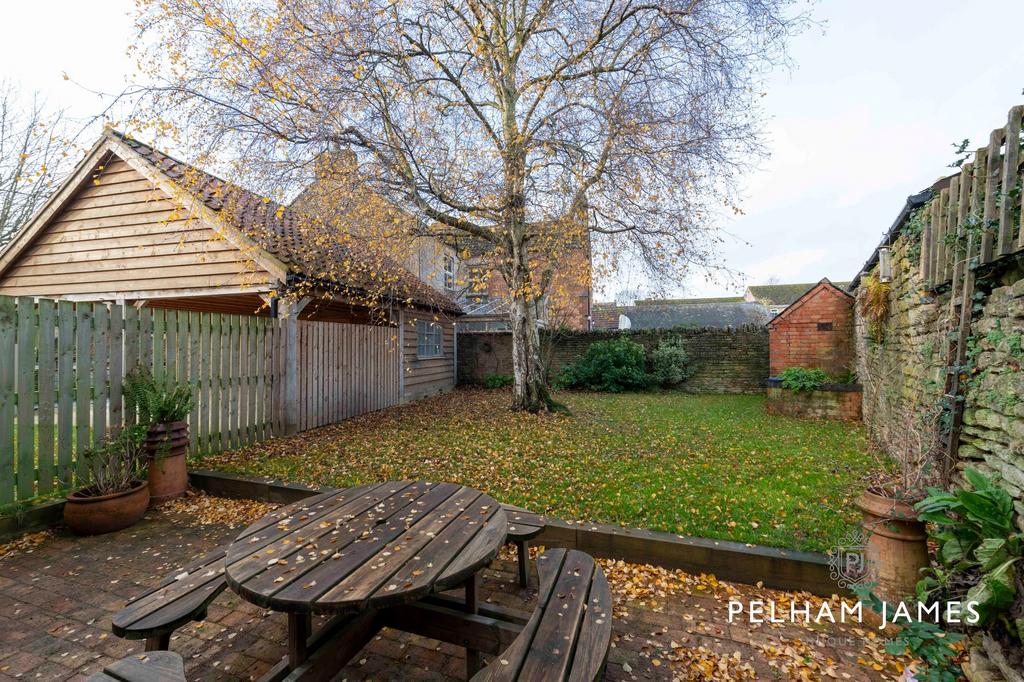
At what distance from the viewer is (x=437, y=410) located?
976 cm

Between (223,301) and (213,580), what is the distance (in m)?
9.19

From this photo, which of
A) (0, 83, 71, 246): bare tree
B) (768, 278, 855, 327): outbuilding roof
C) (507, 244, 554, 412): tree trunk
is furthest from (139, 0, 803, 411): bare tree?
(0, 83, 71, 246): bare tree

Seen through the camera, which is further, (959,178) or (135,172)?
(135,172)

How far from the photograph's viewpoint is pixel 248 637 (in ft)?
7.98

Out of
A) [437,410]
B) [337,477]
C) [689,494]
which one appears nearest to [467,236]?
[437,410]

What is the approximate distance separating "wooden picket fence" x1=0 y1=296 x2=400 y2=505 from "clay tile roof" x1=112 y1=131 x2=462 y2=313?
3.30ft

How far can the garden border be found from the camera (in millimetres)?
2828

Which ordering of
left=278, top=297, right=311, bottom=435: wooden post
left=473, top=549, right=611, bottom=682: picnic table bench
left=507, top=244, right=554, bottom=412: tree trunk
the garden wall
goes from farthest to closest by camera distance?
the garden wall → left=507, top=244, right=554, bottom=412: tree trunk → left=278, top=297, right=311, bottom=435: wooden post → left=473, top=549, right=611, bottom=682: picnic table bench

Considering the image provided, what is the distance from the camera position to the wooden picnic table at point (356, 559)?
1.63m

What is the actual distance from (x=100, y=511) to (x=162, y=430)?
87 cm

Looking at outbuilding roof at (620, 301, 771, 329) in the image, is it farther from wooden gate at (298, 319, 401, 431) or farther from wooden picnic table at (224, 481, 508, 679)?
wooden picnic table at (224, 481, 508, 679)

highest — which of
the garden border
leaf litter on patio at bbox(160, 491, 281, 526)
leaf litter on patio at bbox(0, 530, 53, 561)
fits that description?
the garden border

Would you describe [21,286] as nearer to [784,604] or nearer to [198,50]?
[198,50]

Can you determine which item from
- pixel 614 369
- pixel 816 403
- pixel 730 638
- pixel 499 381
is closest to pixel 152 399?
pixel 730 638
